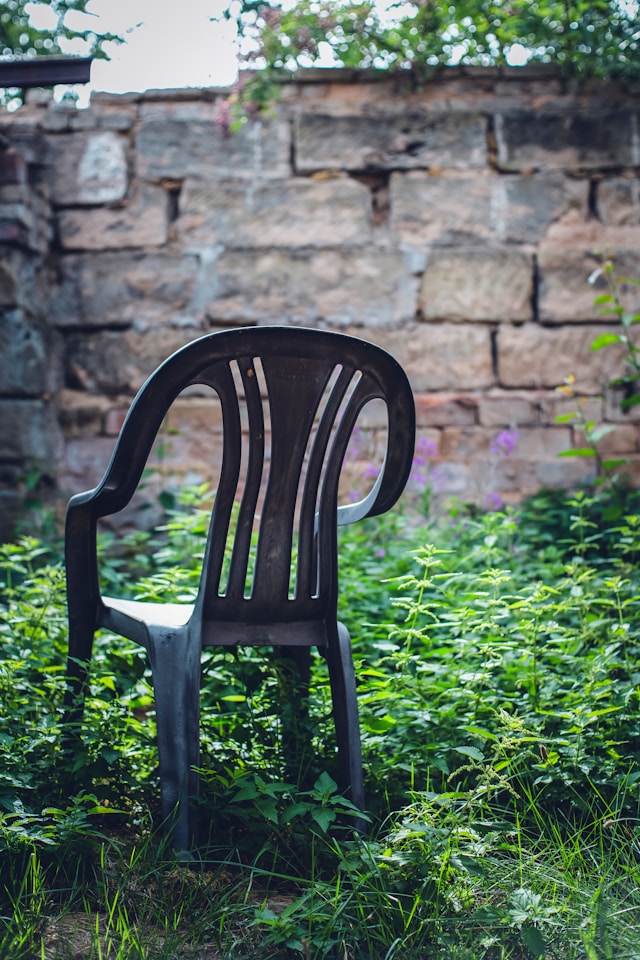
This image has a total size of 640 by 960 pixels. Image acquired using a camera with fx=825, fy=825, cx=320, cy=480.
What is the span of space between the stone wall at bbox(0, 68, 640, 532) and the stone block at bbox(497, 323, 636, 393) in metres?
0.01

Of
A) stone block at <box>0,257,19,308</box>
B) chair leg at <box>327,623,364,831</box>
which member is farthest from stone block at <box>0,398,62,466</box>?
chair leg at <box>327,623,364,831</box>

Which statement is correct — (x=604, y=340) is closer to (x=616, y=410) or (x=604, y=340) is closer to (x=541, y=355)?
(x=541, y=355)

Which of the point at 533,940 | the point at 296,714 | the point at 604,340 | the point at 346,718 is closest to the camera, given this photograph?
the point at 533,940

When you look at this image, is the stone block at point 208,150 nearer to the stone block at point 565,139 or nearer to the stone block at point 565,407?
the stone block at point 565,139

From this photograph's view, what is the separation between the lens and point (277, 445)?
1682 mm

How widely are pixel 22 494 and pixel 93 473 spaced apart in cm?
38

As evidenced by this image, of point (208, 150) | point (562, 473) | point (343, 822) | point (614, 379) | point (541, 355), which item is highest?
point (208, 150)

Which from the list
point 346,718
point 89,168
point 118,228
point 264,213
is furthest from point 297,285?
point 346,718

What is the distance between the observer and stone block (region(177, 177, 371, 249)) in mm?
4160

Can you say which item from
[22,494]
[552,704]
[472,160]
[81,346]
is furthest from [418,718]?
[472,160]

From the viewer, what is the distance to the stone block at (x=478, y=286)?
13.6 feet

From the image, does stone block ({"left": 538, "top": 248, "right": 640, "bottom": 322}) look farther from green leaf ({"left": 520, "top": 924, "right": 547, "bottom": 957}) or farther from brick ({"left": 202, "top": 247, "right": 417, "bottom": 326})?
green leaf ({"left": 520, "top": 924, "right": 547, "bottom": 957})

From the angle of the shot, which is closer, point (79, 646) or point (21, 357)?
point (79, 646)

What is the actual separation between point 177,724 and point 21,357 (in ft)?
9.03
